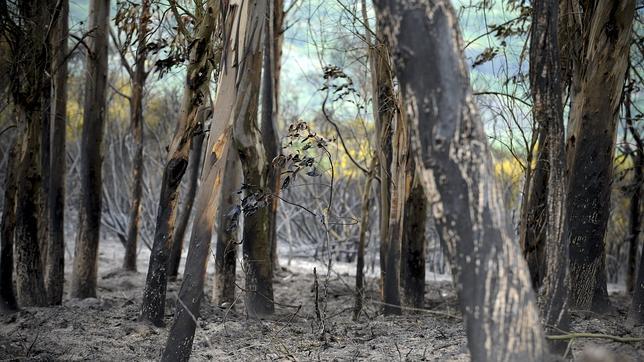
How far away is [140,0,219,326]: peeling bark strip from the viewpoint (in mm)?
6625

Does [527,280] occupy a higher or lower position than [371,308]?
higher

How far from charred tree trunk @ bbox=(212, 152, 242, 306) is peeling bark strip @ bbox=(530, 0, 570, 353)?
117 inches

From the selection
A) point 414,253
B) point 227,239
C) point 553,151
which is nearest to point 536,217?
point 414,253

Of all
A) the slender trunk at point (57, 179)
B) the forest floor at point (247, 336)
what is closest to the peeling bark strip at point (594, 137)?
the forest floor at point (247, 336)

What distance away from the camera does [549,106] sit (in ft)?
14.7

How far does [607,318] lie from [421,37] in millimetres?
4543

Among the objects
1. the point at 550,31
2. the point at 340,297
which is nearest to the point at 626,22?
the point at 550,31

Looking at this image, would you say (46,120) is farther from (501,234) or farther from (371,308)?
(501,234)

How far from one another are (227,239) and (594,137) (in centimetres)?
394

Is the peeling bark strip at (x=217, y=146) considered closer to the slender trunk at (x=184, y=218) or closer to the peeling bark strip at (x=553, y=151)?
the peeling bark strip at (x=553, y=151)

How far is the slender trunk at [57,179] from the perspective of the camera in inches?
343

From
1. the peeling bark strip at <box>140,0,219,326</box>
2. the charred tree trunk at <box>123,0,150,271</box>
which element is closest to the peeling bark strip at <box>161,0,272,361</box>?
the peeling bark strip at <box>140,0,219,326</box>

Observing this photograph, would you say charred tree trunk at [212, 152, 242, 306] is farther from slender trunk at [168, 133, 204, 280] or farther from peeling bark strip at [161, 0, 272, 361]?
slender trunk at [168, 133, 204, 280]

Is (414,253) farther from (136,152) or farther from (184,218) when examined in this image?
(136,152)
